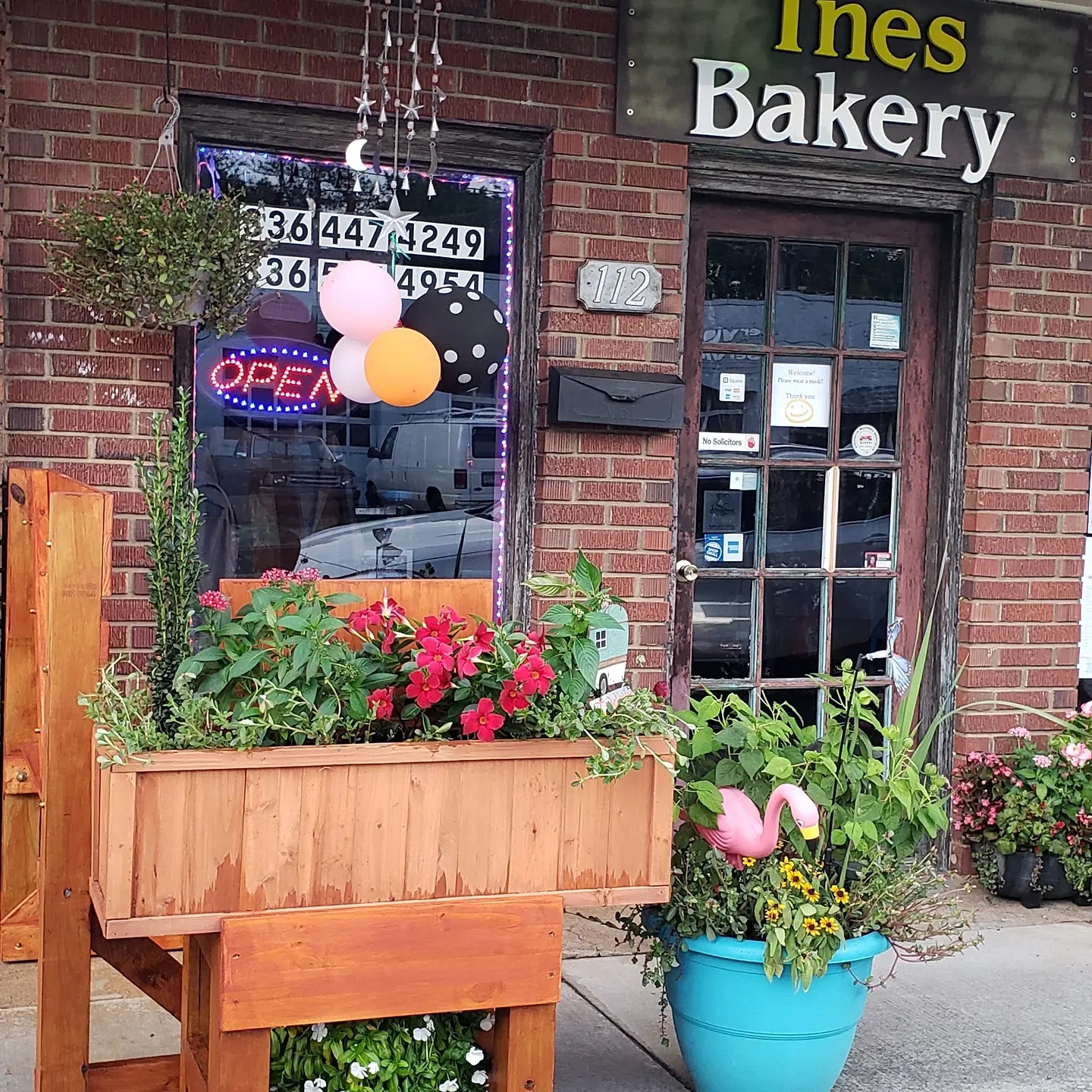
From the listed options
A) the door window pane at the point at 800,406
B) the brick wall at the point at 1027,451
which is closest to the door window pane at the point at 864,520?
the door window pane at the point at 800,406

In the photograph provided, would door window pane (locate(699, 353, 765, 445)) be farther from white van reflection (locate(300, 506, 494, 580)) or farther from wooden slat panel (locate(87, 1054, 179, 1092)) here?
wooden slat panel (locate(87, 1054, 179, 1092))

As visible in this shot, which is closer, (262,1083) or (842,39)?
(262,1083)

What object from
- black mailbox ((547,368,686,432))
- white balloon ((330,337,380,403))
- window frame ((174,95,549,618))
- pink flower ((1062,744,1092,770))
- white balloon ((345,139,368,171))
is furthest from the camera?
pink flower ((1062,744,1092,770))

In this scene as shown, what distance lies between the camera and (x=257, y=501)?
178 inches

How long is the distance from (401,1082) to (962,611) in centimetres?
304

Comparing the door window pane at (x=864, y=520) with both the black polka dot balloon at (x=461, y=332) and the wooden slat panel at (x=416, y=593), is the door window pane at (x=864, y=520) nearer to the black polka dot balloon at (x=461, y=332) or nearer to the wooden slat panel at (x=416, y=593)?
the black polka dot balloon at (x=461, y=332)

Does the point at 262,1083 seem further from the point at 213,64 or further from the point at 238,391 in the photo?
the point at 213,64

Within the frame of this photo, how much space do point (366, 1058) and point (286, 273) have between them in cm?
261

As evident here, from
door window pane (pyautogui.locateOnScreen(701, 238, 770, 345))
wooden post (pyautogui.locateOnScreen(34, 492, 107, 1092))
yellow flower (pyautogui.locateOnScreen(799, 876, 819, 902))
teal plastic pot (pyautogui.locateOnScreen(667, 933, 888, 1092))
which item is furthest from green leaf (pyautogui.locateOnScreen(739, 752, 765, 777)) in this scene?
door window pane (pyautogui.locateOnScreen(701, 238, 770, 345))

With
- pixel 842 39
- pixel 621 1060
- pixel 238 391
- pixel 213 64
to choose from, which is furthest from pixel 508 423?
pixel 621 1060

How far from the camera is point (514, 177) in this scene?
4.71 metres

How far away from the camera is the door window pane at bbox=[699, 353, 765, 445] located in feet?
16.5

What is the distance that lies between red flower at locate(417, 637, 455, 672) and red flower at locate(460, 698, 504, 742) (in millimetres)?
95

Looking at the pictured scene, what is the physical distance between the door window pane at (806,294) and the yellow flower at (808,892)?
2419 millimetres
